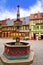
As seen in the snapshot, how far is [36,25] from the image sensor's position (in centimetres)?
4588

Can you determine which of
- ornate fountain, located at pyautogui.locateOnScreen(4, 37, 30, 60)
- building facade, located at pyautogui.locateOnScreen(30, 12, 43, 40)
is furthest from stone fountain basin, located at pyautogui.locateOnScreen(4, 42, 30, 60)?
building facade, located at pyautogui.locateOnScreen(30, 12, 43, 40)

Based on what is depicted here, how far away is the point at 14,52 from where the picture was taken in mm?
9914

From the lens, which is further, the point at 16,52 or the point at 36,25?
the point at 36,25

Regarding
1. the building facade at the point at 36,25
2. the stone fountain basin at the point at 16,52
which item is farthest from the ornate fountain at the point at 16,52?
the building facade at the point at 36,25

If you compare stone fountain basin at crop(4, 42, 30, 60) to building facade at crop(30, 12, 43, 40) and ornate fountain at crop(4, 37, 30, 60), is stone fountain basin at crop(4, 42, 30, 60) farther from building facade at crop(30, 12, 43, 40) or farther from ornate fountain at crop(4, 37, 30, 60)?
building facade at crop(30, 12, 43, 40)

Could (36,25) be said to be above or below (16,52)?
above

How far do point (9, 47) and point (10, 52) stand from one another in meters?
0.29

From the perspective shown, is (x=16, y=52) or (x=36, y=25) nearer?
(x=16, y=52)

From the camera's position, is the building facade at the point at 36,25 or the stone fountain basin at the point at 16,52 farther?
the building facade at the point at 36,25

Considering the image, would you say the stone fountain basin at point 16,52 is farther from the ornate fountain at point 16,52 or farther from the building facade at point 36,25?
the building facade at point 36,25

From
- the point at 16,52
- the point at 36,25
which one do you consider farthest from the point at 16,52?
the point at 36,25

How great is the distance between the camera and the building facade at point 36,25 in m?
45.4

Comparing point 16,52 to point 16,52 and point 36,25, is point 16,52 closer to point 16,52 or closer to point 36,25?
point 16,52

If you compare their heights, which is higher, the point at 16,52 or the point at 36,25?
the point at 36,25
